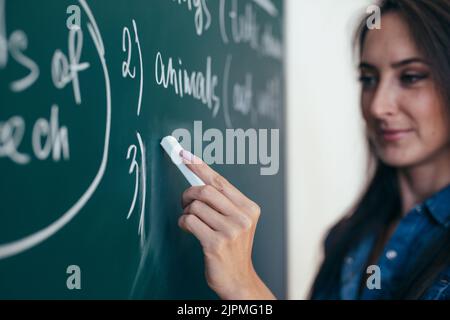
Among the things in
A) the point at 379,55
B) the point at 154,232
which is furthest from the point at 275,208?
the point at 154,232

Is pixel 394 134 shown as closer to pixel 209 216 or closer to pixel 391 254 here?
pixel 391 254

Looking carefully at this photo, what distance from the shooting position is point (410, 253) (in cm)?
104

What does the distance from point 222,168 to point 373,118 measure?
0.34 m

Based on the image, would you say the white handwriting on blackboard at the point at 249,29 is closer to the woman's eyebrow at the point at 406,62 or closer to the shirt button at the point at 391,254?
the woman's eyebrow at the point at 406,62

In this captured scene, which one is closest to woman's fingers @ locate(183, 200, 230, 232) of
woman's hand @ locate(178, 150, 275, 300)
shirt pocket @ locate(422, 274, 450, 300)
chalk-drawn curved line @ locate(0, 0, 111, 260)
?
woman's hand @ locate(178, 150, 275, 300)

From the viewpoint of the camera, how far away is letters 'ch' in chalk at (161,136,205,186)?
0.79 metres

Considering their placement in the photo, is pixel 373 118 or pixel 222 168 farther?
pixel 373 118

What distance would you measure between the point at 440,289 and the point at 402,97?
349 mm

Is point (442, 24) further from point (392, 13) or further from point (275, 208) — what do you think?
point (275, 208)

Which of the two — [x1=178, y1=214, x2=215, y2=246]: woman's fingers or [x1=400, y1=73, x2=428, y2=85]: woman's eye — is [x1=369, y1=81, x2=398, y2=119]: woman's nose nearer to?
[x1=400, y1=73, x2=428, y2=85]: woman's eye

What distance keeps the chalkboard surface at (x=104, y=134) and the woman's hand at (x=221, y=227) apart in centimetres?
7

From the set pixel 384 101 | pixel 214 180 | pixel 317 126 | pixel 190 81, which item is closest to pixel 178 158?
pixel 214 180

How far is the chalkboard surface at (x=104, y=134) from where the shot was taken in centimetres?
55
